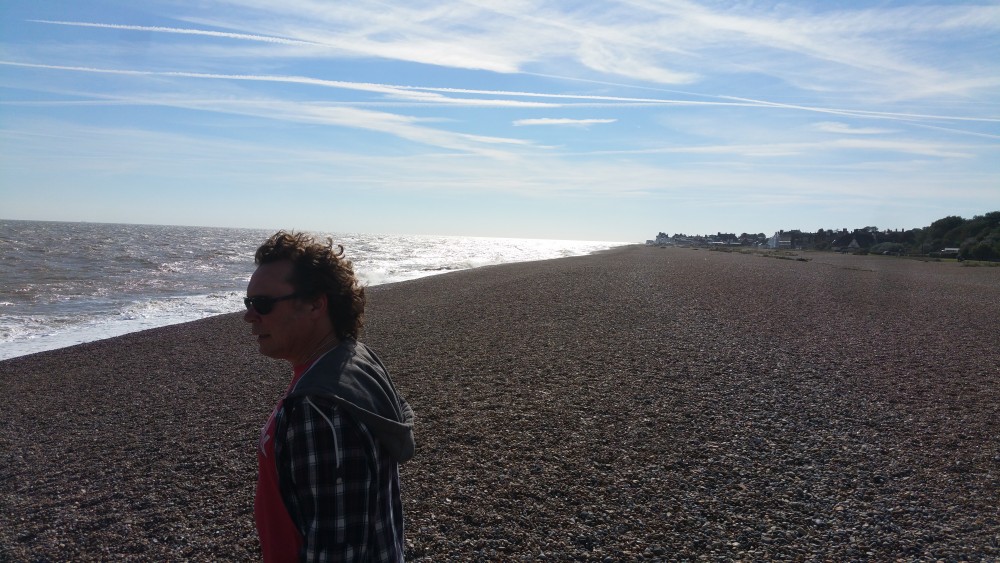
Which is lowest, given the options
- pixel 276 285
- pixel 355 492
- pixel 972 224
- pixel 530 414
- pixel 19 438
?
pixel 19 438

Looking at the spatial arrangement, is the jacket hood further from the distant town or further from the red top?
the distant town

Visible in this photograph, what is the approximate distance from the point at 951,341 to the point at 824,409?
615 cm

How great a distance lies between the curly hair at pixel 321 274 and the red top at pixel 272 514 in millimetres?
348

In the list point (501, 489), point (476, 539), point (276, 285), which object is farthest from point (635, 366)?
point (276, 285)

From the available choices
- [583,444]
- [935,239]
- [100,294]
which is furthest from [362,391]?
[935,239]

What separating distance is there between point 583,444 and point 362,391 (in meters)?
4.84

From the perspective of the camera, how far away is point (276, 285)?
6.61ft

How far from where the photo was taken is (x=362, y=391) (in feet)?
5.90

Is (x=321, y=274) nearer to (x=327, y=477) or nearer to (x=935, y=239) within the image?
(x=327, y=477)

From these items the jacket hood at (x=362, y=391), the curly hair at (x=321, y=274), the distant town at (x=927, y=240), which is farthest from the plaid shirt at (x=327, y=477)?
the distant town at (x=927, y=240)

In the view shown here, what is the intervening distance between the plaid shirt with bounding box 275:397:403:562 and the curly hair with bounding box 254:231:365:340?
0.39 meters

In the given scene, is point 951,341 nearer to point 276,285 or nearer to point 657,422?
point 657,422

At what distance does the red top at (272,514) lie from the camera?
176 cm

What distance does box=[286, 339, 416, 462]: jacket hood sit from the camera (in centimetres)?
172
